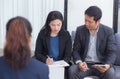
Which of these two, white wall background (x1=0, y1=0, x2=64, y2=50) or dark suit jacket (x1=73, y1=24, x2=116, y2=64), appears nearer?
dark suit jacket (x1=73, y1=24, x2=116, y2=64)

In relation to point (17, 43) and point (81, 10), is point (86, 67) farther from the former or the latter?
point (17, 43)

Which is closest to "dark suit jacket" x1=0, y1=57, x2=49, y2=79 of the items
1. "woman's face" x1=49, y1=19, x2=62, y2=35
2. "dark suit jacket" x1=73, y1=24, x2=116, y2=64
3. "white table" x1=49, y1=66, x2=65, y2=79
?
"white table" x1=49, y1=66, x2=65, y2=79

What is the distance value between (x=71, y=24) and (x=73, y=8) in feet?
0.82

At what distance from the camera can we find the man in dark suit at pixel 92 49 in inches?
122

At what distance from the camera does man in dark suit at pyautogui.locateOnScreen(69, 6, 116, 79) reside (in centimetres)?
309

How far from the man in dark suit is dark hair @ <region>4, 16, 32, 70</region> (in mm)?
1497

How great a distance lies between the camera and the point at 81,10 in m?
4.12

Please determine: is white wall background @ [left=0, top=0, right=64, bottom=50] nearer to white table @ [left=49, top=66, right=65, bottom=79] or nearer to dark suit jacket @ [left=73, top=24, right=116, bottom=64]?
dark suit jacket @ [left=73, top=24, right=116, bottom=64]

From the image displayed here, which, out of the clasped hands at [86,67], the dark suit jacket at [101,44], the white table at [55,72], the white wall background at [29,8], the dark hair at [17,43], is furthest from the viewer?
the white wall background at [29,8]

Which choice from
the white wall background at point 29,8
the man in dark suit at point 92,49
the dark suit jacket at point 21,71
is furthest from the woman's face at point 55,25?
the dark suit jacket at point 21,71

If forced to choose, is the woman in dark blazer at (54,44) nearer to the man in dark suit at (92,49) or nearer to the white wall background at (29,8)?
the man in dark suit at (92,49)

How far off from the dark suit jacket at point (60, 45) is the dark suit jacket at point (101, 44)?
9 cm

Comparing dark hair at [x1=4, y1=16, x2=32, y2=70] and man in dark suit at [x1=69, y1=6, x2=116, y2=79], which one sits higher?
dark hair at [x1=4, y1=16, x2=32, y2=70]

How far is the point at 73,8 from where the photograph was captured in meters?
4.12
